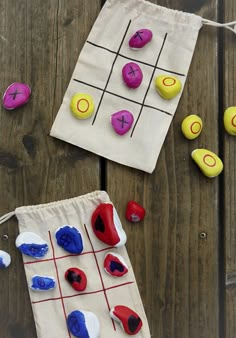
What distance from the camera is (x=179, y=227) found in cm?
96

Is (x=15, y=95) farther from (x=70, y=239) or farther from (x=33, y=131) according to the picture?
(x=70, y=239)

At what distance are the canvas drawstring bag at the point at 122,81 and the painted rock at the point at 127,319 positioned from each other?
8.6 inches

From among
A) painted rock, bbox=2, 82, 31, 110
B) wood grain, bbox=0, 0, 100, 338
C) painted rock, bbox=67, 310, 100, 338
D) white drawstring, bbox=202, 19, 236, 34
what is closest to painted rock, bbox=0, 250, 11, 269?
wood grain, bbox=0, 0, 100, 338

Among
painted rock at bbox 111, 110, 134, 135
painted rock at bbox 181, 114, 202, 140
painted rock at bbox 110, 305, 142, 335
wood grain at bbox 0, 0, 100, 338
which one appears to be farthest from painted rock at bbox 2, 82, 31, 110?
painted rock at bbox 110, 305, 142, 335

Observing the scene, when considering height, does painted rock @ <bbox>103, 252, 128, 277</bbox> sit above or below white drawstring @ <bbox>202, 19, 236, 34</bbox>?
below

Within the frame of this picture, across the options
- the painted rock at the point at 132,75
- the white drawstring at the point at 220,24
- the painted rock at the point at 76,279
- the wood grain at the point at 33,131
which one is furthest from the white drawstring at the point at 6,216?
the white drawstring at the point at 220,24

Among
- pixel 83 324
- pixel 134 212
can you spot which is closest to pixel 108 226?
pixel 134 212

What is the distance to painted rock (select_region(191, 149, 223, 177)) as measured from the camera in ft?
3.06

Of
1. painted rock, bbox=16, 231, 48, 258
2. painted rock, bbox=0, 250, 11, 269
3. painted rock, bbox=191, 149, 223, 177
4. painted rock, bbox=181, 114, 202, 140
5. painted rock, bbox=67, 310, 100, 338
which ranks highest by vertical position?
painted rock, bbox=181, 114, 202, 140

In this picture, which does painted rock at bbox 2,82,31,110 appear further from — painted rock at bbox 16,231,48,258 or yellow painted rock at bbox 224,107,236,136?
yellow painted rock at bbox 224,107,236,136

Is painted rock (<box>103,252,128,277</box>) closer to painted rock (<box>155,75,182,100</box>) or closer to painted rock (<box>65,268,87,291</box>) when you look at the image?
painted rock (<box>65,268,87,291</box>)

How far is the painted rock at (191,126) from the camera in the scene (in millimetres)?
937

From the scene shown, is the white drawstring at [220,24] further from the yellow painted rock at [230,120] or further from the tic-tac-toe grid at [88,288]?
the tic-tac-toe grid at [88,288]

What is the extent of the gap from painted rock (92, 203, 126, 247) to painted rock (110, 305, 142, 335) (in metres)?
0.10
